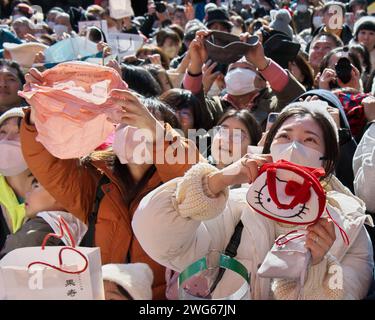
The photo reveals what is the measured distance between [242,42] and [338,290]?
2.13m

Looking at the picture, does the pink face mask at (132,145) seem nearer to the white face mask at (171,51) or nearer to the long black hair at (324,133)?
the long black hair at (324,133)

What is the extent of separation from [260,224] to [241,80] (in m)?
2.08

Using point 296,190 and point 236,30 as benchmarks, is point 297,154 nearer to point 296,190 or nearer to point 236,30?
point 296,190

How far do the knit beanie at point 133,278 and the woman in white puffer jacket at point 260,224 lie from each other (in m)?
0.12

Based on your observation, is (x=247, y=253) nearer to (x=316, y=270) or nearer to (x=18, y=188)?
(x=316, y=270)

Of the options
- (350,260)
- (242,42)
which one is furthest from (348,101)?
(350,260)

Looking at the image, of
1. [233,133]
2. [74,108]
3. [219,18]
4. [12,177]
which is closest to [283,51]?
[233,133]

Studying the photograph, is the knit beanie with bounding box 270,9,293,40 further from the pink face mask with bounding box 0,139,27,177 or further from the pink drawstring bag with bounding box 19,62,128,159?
the pink drawstring bag with bounding box 19,62,128,159

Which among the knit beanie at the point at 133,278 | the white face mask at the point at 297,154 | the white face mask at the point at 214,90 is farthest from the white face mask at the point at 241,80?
the knit beanie at the point at 133,278

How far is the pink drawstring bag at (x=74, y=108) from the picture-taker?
2076mm

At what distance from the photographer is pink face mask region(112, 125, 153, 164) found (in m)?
2.06

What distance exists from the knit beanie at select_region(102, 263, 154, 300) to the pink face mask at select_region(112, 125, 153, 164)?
52 cm

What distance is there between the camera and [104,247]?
2.21 metres

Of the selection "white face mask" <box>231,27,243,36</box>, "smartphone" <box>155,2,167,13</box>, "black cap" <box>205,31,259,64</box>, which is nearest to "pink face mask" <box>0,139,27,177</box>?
"black cap" <box>205,31,259,64</box>
